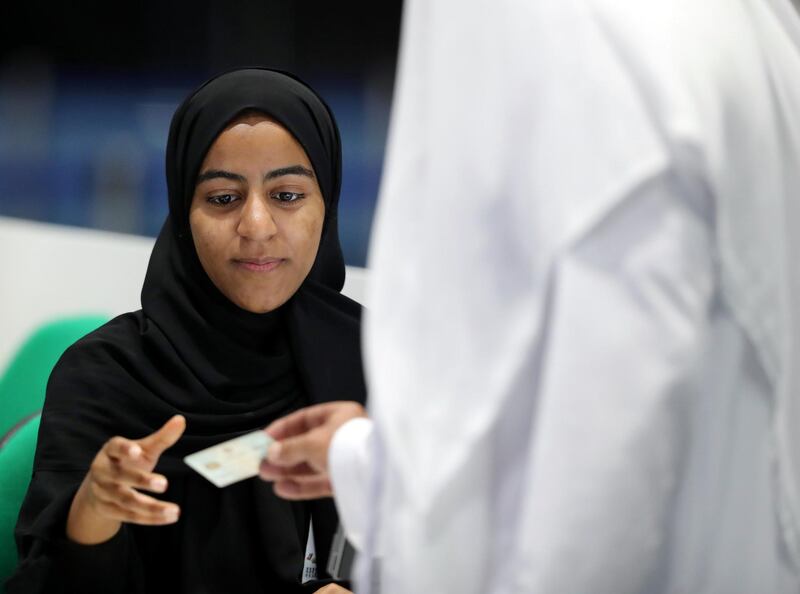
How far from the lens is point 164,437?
1.15m

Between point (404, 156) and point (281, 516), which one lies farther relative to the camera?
point (281, 516)

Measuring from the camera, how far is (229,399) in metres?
1.55

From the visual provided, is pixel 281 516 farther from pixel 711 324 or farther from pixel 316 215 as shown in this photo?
pixel 711 324

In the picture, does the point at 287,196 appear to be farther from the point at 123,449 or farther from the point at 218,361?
the point at 123,449

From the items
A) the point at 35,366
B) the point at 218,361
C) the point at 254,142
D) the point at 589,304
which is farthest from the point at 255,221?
the point at 35,366

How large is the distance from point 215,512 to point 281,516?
0.10 metres

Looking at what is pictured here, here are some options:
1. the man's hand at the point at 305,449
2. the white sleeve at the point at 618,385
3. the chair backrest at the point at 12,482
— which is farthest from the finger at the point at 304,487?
the chair backrest at the point at 12,482

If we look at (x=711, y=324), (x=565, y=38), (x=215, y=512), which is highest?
(x=565, y=38)

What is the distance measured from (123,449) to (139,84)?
189cm

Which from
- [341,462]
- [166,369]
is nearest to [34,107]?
[166,369]

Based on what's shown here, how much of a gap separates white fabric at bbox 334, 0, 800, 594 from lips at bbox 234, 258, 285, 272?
61 cm

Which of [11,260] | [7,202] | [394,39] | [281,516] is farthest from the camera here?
[7,202]

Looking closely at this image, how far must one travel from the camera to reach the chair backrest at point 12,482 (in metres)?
1.60

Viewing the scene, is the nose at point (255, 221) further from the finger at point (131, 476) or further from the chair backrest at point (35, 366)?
the chair backrest at point (35, 366)
